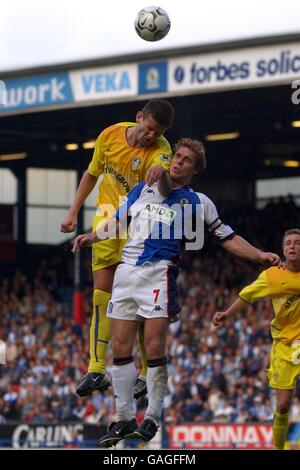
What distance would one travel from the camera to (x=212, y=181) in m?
38.7

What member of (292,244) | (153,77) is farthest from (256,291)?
(153,77)

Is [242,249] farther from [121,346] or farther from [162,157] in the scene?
[121,346]

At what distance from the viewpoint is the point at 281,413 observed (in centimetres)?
1295

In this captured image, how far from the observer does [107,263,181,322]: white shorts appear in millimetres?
11188

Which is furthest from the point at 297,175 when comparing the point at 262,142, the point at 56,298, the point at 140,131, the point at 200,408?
the point at 140,131

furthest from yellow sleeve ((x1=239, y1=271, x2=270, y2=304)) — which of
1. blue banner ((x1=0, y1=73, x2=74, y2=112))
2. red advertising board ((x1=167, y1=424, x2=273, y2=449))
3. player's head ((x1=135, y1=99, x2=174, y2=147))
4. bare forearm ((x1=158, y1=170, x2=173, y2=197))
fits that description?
blue banner ((x1=0, y1=73, x2=74, y2=112))

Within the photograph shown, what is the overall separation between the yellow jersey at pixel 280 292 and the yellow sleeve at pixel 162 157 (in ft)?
5.76

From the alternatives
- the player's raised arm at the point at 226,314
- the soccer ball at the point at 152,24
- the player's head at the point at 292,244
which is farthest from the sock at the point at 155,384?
the soccer ball at the point at 152,24

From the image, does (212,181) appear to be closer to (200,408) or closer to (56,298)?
(56,298)

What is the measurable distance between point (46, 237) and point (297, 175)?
28.5 ft

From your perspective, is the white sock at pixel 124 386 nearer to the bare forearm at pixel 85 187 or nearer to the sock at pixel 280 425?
the bare forearm at pixel 85 187

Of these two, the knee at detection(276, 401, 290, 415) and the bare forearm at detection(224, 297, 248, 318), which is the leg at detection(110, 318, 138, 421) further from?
the knee at detection(276, 401, 290, 415)

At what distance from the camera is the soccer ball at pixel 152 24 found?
44.7 ft

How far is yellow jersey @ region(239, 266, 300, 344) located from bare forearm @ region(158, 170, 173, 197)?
1834 mm
